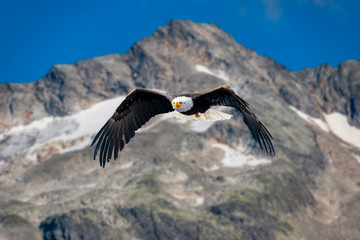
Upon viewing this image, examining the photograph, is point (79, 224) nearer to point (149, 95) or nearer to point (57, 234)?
point (57, 234)

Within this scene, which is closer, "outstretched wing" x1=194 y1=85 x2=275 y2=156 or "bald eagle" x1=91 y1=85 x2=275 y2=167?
"outstretched wing" x1=194 y1=85 x2=275 y2=156

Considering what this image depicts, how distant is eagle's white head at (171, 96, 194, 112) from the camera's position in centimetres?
3238

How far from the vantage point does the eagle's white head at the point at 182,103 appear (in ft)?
106

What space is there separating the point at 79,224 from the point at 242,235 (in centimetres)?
5150


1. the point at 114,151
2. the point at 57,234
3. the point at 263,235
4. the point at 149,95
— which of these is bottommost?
the point at 114,151

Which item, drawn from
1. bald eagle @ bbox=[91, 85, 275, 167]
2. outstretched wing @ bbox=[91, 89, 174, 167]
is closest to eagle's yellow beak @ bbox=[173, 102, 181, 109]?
bald eagle @ bbox=[91, 85, 275, 167]

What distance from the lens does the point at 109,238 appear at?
630 feet

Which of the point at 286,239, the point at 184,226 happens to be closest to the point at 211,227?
the point at 184,226

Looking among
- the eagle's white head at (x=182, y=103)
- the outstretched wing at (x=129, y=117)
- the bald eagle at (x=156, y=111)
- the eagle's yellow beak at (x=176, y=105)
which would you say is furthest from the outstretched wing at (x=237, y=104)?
the outstretched wing at (x=129, y=117)

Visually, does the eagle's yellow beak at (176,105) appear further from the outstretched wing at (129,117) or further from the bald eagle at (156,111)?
the outstretched wing at (129,117)

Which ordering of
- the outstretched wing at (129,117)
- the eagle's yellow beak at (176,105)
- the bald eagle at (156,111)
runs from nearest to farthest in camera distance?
the bald eagle at (156,111) < the eagle's yellow beak at (176,105) < the outstretched wing at (129,117)

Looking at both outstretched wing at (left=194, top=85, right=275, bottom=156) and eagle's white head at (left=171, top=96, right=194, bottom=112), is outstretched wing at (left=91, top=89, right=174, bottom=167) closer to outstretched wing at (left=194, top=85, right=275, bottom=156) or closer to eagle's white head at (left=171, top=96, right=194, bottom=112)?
eagle's white head at (left=171, top=96, right=194, bottom=112)

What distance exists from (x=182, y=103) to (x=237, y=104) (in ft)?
9.47

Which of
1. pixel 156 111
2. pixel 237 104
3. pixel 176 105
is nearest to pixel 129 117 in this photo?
pixel 156 111
